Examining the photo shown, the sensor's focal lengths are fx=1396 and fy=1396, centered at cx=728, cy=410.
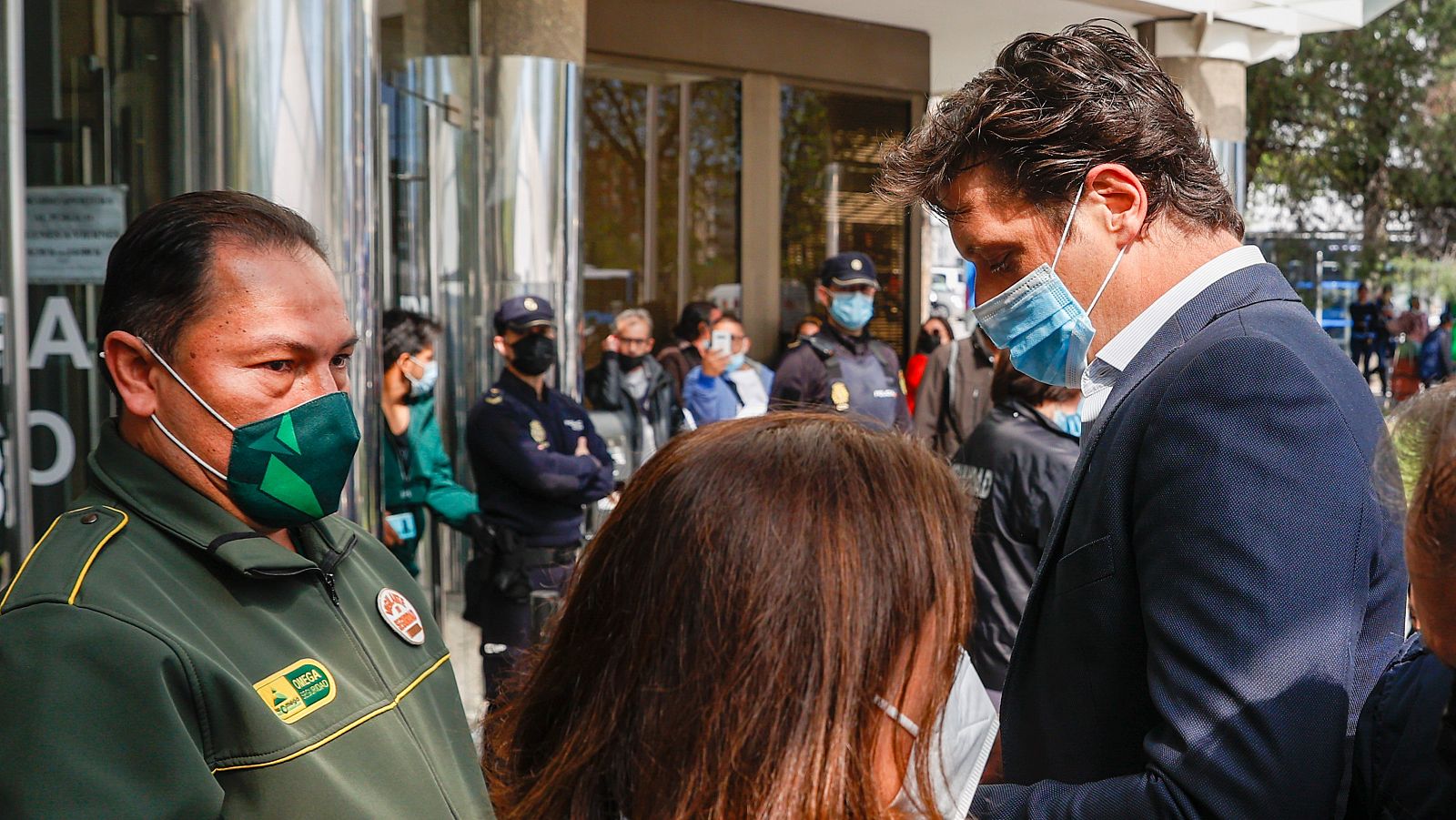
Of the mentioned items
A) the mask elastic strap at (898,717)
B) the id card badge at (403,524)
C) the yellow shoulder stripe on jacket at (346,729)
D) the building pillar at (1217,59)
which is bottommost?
the id card badge at (403,524)

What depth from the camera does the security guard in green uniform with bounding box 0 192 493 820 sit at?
149cm

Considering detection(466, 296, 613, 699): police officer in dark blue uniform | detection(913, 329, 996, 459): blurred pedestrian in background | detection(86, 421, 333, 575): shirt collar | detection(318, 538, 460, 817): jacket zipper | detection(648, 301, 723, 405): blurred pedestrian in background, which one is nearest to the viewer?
detection(86, 421, 333, 575): shirt collar

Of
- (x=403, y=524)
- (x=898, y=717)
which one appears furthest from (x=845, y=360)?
(x=898, y=717)

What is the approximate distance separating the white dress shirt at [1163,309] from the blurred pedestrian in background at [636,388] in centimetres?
633

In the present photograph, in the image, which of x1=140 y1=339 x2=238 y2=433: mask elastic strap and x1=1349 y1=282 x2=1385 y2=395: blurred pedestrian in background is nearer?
x1=140 y1=339 x2=238 y2=433: mask elastic strap

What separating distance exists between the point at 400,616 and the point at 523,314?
4.19m

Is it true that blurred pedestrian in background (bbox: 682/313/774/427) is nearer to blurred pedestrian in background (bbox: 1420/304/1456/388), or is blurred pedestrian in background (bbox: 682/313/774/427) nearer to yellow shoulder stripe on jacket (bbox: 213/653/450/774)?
yellow shoulder stripe on jacket (bbox: 213/653/450/774)

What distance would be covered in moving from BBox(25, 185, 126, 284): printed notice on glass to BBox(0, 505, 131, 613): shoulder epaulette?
2553 millimetres

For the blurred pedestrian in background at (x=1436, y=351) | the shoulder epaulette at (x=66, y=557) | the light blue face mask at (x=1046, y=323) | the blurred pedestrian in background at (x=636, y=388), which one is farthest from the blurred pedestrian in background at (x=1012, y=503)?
the blurred pedestrian in background at (x=1436, y=351)

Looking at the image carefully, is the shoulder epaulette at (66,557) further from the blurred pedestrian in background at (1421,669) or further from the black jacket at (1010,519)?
the black jacket at (1010,519)

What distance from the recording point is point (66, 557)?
1.60 metres

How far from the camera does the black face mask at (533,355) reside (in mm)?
6020

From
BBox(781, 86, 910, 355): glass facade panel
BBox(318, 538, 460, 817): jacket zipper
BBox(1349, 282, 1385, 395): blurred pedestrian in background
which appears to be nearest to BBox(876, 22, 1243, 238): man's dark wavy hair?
BBox(318, 538, 460, 817): jacket zipper

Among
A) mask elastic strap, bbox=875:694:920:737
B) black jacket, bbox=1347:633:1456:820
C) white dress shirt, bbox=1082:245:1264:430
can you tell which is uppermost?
white dress shirt, bbox=1082:245:1264:430
